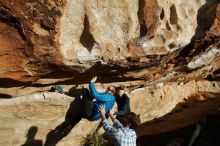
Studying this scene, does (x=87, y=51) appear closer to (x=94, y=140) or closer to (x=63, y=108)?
(x=63, y=108)

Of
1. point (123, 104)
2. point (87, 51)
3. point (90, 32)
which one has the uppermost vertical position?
point (90, 32)

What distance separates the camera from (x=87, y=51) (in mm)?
6027

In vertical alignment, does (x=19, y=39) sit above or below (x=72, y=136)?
above

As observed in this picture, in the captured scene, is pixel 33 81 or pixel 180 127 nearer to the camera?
pixel 33 81

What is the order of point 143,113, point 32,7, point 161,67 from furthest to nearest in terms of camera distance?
point 143,113 → point 161,67 → point 32,7

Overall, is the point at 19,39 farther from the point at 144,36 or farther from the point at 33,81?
the point at 144,36

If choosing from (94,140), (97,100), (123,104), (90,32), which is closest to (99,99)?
(97,100)

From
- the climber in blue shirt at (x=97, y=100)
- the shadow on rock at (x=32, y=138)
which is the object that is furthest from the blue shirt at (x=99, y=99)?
the shadow on rock at (x=32, y=138)

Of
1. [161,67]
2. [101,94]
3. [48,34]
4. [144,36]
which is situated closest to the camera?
[48,34]

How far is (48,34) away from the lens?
216 inches

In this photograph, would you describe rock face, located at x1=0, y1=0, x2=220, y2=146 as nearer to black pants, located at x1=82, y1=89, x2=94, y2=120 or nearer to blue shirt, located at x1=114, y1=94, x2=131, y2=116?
black pants, located at x1=82, y1=89, x2=94, y2=120

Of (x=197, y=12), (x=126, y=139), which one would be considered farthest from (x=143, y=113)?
(x=126, y=139)

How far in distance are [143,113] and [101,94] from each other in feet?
7.04

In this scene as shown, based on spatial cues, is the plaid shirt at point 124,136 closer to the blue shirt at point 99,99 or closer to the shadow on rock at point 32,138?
the blue shirt at point 99,99
